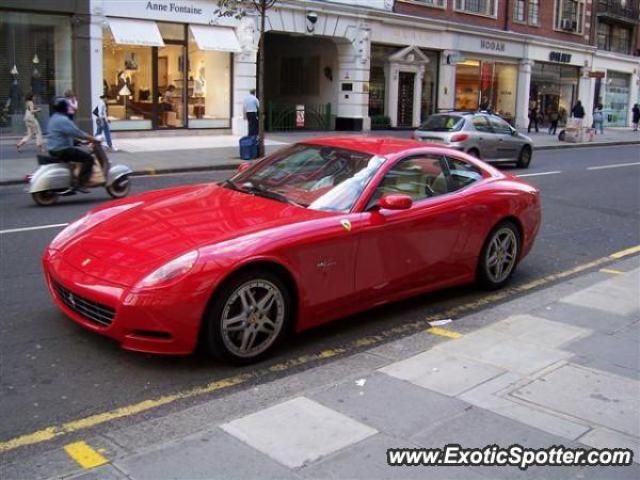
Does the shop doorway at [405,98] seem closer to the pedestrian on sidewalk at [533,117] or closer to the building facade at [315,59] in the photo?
the building facade at [315,59]

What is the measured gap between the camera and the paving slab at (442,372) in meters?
4.23

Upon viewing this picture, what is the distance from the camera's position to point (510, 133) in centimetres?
1911

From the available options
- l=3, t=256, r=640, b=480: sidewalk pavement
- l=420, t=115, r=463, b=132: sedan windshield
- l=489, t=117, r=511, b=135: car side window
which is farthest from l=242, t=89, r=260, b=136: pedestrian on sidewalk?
l=3, t=256, r=640, b=480: sidewalk pavement

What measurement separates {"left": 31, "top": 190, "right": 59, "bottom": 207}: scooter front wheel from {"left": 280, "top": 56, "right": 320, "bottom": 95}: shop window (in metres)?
20.7

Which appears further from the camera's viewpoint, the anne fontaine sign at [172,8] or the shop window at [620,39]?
the shop window at [620,39]

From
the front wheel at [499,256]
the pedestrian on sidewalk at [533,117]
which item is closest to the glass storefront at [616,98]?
the pedestrian on sidewalk at [533,117]

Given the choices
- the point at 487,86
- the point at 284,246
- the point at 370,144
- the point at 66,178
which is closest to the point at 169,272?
the point at 284,246

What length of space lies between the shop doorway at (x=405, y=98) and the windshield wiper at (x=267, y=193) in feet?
86.3

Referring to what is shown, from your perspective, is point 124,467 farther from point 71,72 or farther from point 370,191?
point 71,72

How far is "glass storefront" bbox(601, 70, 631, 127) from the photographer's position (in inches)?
1842

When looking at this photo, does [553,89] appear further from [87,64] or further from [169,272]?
[169,272]

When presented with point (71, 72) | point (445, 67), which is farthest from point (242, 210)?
point (445, 67)

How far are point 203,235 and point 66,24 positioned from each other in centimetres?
1829

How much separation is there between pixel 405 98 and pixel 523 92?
978cm
